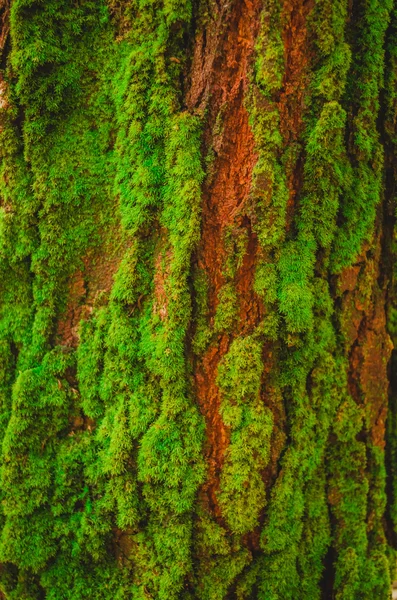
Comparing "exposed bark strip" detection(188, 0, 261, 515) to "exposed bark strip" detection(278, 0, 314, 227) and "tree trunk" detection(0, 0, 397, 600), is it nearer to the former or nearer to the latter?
"tree trunk" detection(0, 0, 397, 600)

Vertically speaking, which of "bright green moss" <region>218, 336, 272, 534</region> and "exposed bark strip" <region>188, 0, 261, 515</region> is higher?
"exposed bark strip" <region>188, 0, 261, 515</region>

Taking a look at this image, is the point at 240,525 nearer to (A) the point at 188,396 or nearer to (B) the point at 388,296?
(A) the point at 188,396

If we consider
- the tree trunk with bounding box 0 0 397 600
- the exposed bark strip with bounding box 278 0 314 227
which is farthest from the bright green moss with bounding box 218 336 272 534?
the exposed bark strip with bounding box 278 0 314 227

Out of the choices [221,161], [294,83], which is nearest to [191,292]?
[221,161]

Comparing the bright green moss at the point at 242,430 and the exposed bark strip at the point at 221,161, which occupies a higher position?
the exposed bark strip at the point at 221,161

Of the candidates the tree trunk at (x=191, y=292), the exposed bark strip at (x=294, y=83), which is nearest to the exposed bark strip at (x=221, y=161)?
the tree trunk at (x=191, y=292)

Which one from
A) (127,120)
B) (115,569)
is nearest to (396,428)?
(115,569)

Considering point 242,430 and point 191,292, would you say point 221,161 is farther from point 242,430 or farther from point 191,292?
point 242,430

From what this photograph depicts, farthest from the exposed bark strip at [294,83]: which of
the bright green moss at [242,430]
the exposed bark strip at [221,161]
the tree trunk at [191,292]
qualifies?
the bright green moss at [242,430]

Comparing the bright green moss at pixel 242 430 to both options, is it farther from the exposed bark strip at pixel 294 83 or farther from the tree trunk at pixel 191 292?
the exposed bark strip at pixel 294 83
